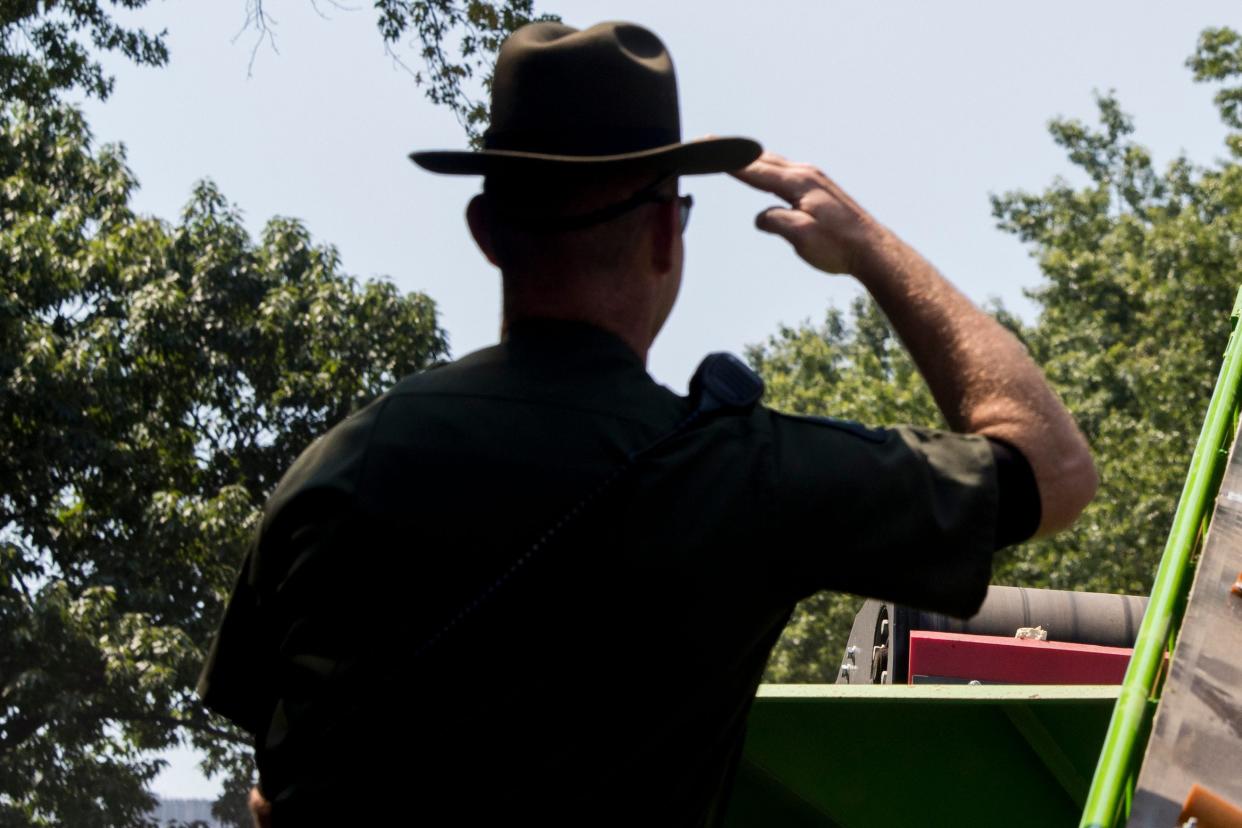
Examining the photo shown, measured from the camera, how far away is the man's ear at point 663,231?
1892 millimetres

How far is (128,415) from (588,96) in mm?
15454

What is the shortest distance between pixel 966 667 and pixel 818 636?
24036 millimetres

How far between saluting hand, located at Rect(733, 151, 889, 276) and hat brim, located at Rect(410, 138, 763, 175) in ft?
0.21

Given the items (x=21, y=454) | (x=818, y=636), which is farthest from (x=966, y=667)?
(x=818, y=636)

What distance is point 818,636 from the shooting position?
2847 centimetres

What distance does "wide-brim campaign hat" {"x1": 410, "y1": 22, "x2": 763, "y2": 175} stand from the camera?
6.16 feet

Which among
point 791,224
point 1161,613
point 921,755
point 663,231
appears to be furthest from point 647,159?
point 921,755

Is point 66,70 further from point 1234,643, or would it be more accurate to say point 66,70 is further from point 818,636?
point 818,636

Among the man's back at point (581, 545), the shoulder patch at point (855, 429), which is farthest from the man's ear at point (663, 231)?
the shoulder patch at point (855, 429)

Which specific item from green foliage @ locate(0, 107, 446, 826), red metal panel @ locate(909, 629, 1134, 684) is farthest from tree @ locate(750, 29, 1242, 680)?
red metal panel @ locate(909, 629, 1134, 684)

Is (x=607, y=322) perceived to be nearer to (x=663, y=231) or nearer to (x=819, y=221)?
(x=663, y=231)

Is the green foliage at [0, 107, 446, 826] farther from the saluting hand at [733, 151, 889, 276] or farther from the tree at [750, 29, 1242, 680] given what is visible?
the saluting hand at [733, 151, 889, 276]

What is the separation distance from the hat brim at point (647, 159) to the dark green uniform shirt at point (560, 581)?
26 centimetres

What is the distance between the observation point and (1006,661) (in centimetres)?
477
